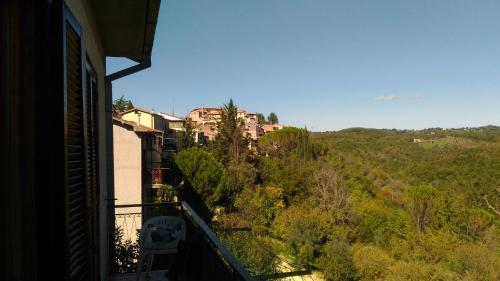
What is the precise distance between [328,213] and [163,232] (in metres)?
21.2

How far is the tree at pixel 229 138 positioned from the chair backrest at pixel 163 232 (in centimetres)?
2285

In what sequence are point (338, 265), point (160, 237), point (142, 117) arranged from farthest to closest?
point (142, 117)
point (338, 265)
point (160, 237)

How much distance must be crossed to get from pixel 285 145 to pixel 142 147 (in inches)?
794

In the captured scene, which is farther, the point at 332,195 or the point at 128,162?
the point at 332,195

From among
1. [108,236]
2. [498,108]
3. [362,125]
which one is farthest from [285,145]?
[362,125]

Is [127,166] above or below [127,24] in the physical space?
below

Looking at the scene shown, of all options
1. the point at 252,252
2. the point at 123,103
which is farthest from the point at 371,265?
the point at 123,103

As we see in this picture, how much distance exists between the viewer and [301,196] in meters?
25.5

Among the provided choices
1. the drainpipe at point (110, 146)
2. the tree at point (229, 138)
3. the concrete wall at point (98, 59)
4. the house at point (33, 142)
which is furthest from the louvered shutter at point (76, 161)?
the tree at point (229, 138)

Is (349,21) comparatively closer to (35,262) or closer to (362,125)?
(35,262)

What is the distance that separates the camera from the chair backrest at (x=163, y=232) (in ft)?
9.52

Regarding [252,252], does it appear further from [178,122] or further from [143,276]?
[178,122]

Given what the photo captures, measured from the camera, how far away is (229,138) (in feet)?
90.0

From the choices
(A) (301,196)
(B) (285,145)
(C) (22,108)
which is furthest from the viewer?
A: (B) (285,145)
